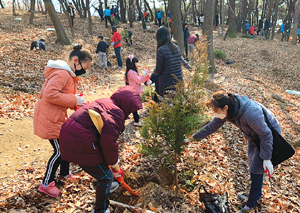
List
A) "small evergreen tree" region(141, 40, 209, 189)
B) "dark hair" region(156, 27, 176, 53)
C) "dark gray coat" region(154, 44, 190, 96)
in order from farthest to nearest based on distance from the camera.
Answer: "dark gray coat" region(154, 44, 190, 96)
"dark hair" region(156, 27, 176, 53)
"small evergreen tree" region(141, 40, 209, 189)

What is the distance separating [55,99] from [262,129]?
2494 mm

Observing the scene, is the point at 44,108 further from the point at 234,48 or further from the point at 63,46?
the point at 234,48

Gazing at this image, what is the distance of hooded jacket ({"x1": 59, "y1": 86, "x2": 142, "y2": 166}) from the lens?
7.18 feet

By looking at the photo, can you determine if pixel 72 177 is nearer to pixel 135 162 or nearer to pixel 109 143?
pixel 135 162

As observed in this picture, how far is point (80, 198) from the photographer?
2.98 metres

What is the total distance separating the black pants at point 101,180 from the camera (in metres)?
2.39

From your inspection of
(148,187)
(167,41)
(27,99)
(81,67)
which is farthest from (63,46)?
(148,187)

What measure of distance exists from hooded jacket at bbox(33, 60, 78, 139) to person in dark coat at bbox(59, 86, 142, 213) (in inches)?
21.6

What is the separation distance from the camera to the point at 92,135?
7.25 ft

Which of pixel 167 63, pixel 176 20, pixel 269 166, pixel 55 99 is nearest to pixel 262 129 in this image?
pixel 269 166

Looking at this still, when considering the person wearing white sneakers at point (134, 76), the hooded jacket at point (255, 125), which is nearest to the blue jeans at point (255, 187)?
the hooded jacket at point (255, 125)

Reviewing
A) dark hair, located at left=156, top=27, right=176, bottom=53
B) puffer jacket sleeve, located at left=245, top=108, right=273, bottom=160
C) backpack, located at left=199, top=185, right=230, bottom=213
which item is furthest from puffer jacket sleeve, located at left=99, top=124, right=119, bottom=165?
dark hair, located at left=156, top=27, right=176, bottom=53

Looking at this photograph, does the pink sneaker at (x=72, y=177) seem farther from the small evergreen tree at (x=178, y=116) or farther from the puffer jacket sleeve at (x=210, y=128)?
the puffer jacket sleeve at (x=210, y=128)

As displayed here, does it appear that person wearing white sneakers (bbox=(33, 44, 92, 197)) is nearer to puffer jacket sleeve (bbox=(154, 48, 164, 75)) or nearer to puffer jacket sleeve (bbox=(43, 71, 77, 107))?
puffer jacket sleeve (bbox=(43, 71, 77, 107))
